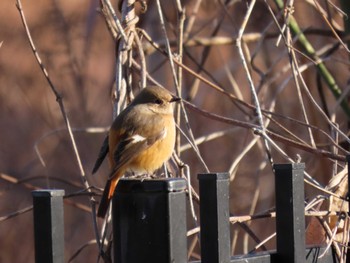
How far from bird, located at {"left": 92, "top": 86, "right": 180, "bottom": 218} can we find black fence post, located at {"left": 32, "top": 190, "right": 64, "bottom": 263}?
99cm

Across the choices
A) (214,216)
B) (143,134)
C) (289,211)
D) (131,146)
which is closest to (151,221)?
(214,216)

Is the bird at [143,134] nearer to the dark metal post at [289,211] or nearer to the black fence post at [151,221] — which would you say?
the dark metal post at [289,211]

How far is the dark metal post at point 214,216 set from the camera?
65.9 inches

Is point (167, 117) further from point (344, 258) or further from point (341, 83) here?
point (341, 83)

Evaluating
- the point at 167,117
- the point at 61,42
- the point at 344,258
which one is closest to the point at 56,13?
the point at 61,42

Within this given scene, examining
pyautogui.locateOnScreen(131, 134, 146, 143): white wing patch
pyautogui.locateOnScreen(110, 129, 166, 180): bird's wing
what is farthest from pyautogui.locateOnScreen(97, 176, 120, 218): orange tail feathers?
pyautogui.locateOnScreen(131, 134, 146, 143): white wing patch

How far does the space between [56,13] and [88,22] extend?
190mm

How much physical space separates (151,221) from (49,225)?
0.19 metres

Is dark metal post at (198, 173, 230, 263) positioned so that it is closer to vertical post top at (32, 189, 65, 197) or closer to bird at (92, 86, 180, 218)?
vertical post top at (32, 189, 65, 197)

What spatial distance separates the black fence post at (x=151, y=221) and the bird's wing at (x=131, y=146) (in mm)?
803

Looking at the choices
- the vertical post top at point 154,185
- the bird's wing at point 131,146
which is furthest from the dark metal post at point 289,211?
the bird's wing at point 131,146

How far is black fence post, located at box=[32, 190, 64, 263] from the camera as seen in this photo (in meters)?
1.56

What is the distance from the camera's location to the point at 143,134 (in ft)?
9.36

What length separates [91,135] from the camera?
493 centimetres
